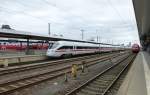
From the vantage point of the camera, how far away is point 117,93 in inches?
380

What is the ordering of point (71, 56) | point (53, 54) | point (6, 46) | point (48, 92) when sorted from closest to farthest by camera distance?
point (48, 92) < point (53, 54) < point (71, 56) < point (6, 46)

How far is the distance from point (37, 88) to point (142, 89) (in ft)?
16.5

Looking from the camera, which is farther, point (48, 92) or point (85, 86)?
point (85, 86)

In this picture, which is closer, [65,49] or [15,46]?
[65,49]

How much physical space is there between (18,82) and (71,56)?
81.2 ft

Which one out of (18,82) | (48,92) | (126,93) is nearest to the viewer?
(126,93)

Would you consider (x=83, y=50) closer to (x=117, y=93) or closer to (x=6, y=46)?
(x=6, y=46)

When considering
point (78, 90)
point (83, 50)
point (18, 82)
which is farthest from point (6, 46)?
point (78, 90)

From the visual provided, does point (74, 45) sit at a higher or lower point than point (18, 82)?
higher

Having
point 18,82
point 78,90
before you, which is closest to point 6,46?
point 18,82

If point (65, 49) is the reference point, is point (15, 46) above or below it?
above

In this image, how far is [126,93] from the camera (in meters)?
9.29

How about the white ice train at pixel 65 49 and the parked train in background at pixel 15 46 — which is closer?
the white ice train at pixel 65 49

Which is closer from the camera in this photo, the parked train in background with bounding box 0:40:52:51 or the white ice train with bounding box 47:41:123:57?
the white ice train with bounding box 47:41:123:57
